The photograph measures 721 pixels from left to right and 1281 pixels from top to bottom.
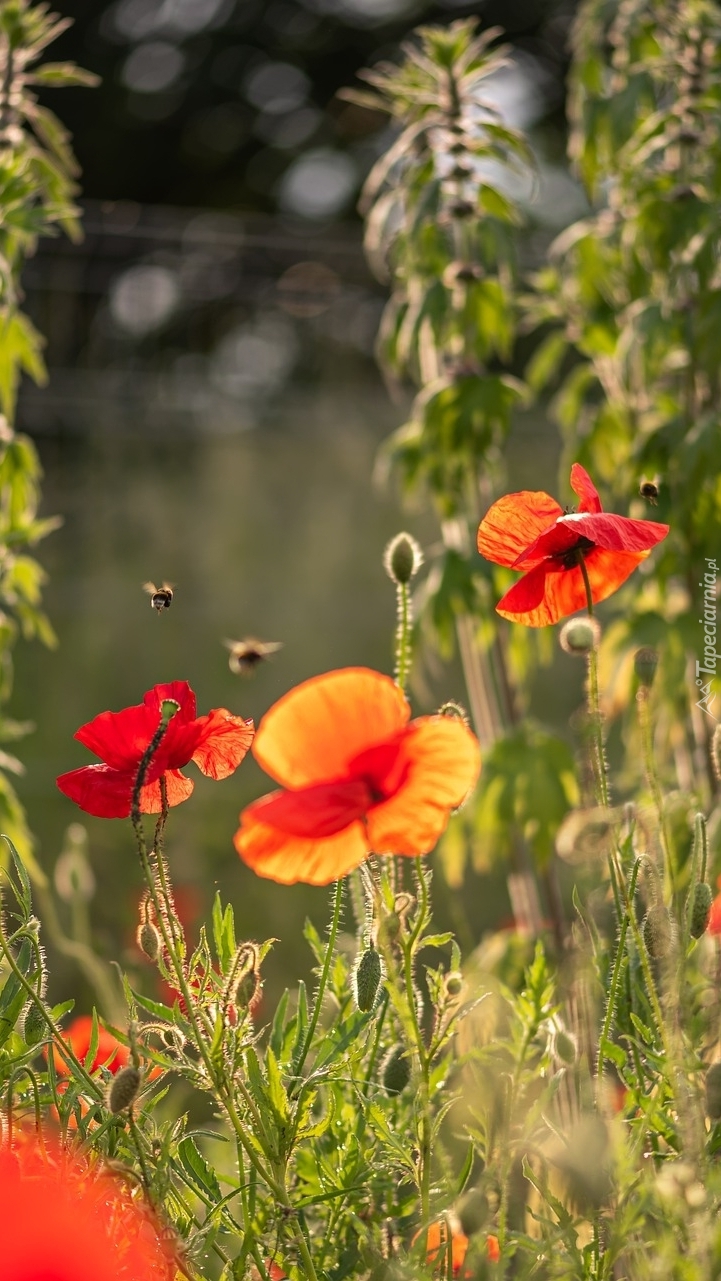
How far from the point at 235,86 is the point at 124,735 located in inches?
317

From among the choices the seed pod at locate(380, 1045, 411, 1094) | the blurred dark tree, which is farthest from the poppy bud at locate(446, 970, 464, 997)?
the blurred dark tree

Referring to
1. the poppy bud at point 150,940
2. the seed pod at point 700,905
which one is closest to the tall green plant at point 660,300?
the seed pod at point 700,905

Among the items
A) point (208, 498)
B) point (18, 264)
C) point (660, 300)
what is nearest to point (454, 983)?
point (18, 264)

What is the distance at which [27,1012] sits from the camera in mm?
815

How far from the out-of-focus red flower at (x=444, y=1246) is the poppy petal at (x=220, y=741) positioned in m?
0.27

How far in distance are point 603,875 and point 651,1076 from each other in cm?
21

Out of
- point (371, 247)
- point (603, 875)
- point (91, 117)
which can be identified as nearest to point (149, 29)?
point (91, 117)

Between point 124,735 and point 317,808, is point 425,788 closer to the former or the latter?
point 317,808

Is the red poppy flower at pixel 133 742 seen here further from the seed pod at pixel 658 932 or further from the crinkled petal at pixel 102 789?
the seed pod at pixel 658 932

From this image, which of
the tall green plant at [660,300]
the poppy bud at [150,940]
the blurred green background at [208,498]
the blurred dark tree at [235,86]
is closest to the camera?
the poppy bud at [150,940]

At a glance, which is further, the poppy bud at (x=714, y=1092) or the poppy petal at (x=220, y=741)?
the poppy petal at (x=220, y=741)

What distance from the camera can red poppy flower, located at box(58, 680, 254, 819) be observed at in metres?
0.80

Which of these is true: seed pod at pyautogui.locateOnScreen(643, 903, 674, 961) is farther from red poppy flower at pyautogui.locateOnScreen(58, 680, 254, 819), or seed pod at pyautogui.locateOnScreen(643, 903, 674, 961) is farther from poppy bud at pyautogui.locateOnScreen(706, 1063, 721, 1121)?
red poppy flower at pyautogui.locateOnScreen(58, 680, 254, 819)

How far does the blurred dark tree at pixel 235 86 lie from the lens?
7859 millimetres
